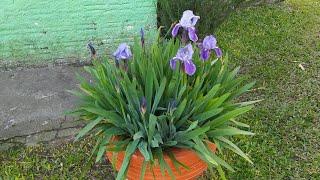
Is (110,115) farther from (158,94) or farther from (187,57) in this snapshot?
(187,57)

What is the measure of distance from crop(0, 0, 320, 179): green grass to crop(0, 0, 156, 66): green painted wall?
1188mm

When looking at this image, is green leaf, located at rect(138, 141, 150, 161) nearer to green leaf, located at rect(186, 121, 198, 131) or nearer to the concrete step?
green leaf, located at rect(186, 121, 198, 131)

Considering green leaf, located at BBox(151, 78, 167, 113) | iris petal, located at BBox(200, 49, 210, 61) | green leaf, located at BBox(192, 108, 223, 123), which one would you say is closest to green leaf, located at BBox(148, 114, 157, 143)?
green leaf, located at BBox(151, 78, 167, 113)

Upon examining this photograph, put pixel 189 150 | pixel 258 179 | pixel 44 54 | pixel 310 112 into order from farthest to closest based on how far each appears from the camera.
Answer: pixel 44 54, pixel 310 112, pixel 258 179, pixel 189 150

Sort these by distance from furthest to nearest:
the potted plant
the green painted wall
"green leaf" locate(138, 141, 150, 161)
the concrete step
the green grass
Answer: the green painted wall → the concrete step → the green grass → the potted plant → "green leaf" locate(138, 141, 150, 161)

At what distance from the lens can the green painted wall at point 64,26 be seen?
4414 mm

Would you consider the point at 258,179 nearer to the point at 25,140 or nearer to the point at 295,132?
the point at 295,132

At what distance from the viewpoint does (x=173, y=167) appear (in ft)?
9.34

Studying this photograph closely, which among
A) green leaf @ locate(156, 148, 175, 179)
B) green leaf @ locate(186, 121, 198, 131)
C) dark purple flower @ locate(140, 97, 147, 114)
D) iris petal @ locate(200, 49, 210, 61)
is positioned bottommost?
green leaf @ locate(156, 148, 175, 179)

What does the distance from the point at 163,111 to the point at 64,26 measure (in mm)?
2007

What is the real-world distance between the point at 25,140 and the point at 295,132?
218cm

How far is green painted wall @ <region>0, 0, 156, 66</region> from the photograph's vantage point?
4.41m

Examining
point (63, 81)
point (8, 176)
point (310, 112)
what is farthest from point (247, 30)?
point (8, 176)

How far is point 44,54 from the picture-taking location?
15.2 feet
